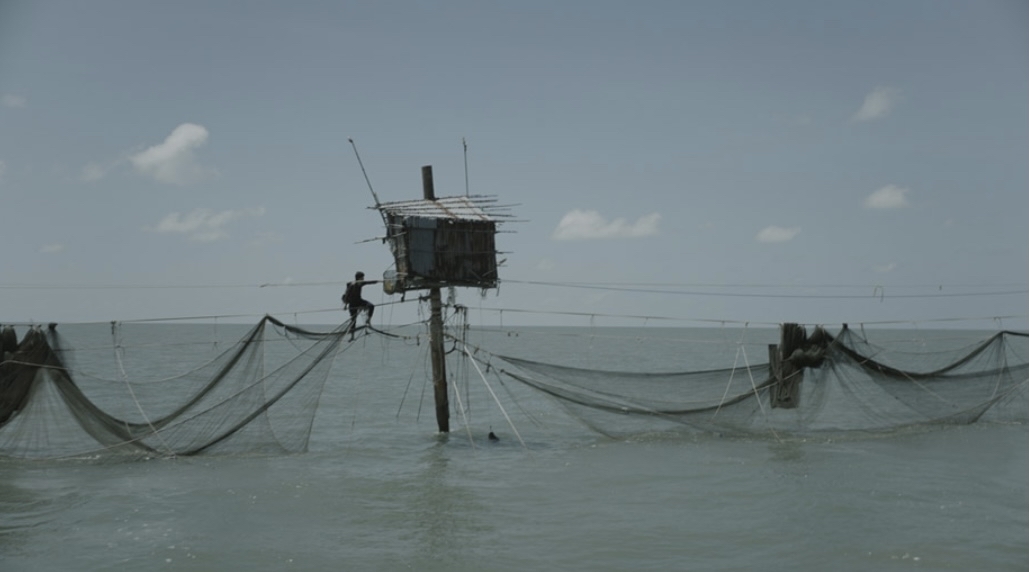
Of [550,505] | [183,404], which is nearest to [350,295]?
[183,404]

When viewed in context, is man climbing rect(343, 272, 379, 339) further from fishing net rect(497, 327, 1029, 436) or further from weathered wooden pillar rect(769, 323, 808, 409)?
weathered wooden pillar rect(769, 323, 808, 409)

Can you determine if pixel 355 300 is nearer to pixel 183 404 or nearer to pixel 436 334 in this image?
pixel 436 334

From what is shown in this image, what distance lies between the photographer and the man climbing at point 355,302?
13.3 m

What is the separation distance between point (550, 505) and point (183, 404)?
549 centimetres

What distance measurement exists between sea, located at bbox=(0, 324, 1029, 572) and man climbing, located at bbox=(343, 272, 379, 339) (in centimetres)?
166

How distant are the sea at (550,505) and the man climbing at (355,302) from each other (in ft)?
5.44

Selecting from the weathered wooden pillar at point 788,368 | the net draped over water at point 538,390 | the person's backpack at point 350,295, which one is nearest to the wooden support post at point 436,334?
the net draped over water at point 538,390

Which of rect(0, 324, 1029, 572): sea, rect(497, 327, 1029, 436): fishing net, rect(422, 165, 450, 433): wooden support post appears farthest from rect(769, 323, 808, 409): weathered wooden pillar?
rect(422, 165, 450, 433): wooden support post

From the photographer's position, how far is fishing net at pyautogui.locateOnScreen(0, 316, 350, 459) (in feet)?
40.2

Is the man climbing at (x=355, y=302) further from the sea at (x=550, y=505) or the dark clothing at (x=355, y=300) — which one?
the sea at (x=550, y=505)

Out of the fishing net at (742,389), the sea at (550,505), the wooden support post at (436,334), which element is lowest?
the sea at (550,505)

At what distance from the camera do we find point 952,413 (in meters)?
14.8

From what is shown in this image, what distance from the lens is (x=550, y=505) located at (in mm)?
11383

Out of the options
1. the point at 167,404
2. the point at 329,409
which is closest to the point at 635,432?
the point at 167,404
